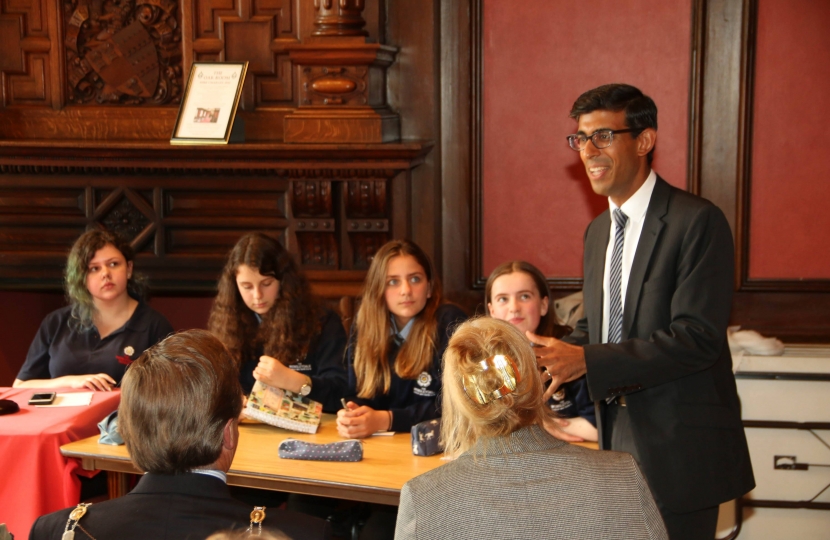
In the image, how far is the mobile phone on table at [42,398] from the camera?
3000mm

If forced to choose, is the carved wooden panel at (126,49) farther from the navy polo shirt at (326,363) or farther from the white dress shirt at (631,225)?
the white dress shirt at (631,225)

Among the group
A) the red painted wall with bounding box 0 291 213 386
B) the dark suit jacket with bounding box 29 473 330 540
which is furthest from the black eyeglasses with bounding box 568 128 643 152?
the red painted wall with bounding box 0 291 213 386

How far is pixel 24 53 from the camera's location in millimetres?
4156

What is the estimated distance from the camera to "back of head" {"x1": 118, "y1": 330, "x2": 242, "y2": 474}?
1.62m

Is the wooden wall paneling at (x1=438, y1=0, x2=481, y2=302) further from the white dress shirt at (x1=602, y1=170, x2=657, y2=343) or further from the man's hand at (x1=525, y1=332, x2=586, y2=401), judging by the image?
the man's hand at (x1=525, y1=332, x2=586, y2=401)

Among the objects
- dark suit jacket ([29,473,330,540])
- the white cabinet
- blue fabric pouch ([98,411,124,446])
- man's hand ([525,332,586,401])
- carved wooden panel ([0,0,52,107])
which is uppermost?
carved wooden panel ([0,0,52,107])

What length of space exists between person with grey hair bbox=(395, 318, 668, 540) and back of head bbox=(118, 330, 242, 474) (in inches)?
16.1

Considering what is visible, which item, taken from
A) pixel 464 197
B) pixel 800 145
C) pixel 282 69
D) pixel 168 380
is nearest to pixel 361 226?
pixel 464 197

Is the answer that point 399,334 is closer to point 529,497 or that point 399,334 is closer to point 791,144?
point 529,497

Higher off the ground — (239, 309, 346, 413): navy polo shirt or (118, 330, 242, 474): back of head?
(118, 330, 242, 474): back of head

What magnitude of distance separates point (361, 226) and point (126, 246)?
0.97m

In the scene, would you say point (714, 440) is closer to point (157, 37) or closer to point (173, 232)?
point (173, 232)

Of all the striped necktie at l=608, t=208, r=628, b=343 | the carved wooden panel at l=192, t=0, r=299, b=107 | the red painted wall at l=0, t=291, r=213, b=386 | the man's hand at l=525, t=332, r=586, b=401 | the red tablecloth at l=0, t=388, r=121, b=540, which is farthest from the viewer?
the red painted wall at l=0, t=291, r=213, b=386

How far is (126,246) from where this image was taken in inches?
140
